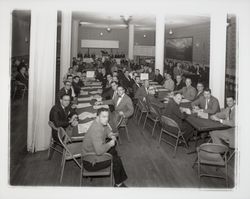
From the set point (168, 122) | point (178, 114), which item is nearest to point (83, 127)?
point (168, 122)

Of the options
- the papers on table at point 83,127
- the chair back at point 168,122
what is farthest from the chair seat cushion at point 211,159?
the papers on table at point 83,127

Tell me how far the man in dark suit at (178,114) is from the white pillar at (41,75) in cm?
221

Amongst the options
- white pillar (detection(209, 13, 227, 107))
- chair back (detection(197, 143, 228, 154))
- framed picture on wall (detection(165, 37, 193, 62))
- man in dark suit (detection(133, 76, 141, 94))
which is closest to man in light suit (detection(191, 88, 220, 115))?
white pillar (detection(209, 13, 227, 107))

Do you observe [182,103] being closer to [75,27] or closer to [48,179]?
[48,179]

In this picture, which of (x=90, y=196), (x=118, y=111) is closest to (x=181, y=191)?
(x=90, y=196)

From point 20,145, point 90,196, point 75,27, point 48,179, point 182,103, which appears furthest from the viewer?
point 75,27

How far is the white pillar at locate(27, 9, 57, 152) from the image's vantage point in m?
5.04

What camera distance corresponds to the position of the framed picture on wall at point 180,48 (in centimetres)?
1612

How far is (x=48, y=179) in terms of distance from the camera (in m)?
4.39

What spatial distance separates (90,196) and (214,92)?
4184 millimetres

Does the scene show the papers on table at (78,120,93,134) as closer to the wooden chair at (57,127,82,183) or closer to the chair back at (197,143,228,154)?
the wooden chair at (57,127,82,183)

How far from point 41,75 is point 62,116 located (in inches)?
32.8

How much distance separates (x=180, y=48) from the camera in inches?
688

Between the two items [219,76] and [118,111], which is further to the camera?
[219,76]
